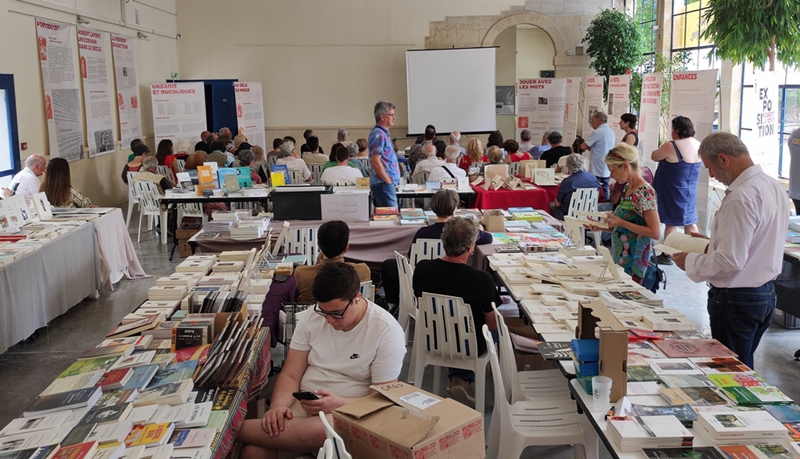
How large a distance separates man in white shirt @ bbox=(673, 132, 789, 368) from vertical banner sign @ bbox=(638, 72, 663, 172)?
19.4 feet

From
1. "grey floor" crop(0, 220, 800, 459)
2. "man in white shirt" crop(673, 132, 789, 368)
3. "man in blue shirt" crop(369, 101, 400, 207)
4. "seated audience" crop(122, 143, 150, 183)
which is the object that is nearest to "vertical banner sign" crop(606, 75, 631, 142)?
"grey floor" crop(0, 220, 800, 459)

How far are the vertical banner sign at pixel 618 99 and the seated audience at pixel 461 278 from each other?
6.95 meters

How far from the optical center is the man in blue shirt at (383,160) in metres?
7.20

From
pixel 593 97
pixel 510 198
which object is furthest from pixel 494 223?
pixel 593 97

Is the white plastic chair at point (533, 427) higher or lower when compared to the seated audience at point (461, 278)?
lower

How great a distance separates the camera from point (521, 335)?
14.0 ft

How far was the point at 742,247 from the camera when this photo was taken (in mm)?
3230

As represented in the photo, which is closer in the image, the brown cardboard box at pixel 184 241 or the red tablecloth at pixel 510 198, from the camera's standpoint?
the red tablecloth at pixel 510 198

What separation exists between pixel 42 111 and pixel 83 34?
1.74 m

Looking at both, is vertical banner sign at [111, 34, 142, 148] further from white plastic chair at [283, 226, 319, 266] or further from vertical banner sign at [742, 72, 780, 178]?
vertical banner sign at [742, 72, 780, 178]

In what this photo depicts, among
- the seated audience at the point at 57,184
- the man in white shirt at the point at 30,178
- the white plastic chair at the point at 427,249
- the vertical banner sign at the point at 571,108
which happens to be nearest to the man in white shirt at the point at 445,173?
the white plastic chair at the point at 427,249

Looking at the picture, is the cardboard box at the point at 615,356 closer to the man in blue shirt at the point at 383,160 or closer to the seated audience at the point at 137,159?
the man in blue shirt at the point at 383,160

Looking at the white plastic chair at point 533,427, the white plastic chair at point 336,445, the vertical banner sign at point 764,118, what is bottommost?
the white plastic chair at point 533,427

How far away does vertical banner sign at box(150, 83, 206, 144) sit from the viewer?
12.8 meters
